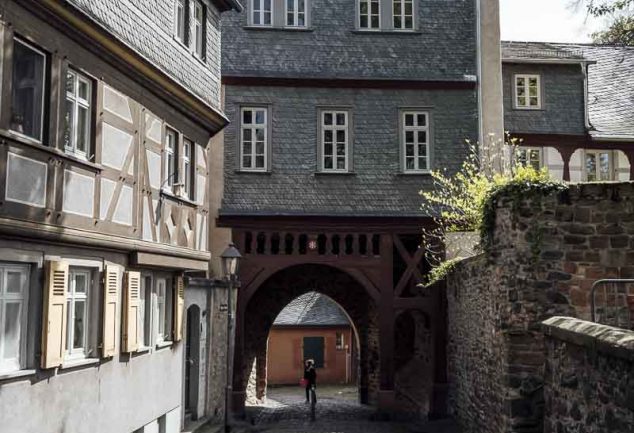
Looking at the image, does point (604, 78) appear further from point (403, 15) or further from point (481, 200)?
point (481, 200)

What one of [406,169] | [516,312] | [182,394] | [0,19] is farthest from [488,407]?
[0,19]

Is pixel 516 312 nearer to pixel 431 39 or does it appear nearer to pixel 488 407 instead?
pixel 488 407

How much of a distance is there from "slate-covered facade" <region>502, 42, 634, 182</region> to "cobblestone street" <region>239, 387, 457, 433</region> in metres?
8.01

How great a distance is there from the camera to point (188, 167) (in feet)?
44.0

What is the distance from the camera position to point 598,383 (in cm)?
699

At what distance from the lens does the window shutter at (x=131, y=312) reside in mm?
10188

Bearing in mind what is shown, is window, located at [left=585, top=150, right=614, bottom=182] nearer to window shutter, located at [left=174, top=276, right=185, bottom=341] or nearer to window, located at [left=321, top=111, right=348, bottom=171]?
window, located at [left=321, top=111, right=348, bottom=171]

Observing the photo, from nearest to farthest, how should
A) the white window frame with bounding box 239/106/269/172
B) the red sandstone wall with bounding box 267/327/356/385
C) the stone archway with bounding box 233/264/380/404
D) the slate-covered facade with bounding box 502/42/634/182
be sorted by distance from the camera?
the white window frame with bounding box 239/106/269/172 < the stone archway with bounding box 233/264/380/404 < the slate-covered facade with bounding box 502/42/634/182 < the red sandstone wall with bounding box 267/327/356/385

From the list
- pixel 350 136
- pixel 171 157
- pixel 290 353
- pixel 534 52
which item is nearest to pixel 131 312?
pixel 171 157

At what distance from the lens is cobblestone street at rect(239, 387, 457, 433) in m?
16.2

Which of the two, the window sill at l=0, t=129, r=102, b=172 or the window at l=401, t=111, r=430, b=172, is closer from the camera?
the window sill at l=0, t=129, r=102, b=172

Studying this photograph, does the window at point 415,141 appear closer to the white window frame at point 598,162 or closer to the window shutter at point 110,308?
the white window frame at point 598,162

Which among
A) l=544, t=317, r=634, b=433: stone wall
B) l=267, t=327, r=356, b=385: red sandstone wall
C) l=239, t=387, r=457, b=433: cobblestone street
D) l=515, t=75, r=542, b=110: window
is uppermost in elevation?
l=515, t=75, r=542, b=110: window

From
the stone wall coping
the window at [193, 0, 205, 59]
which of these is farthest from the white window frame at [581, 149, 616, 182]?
the stone wall coping
